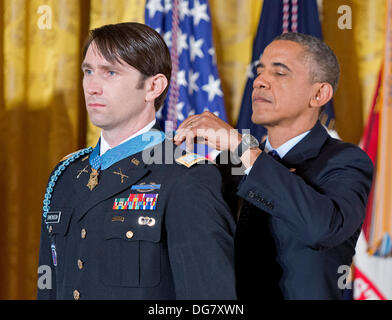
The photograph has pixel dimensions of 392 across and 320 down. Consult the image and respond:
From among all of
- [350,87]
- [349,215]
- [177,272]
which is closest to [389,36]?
[350,87]

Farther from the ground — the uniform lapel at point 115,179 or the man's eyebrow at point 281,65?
the man's eyebrow at point 281,65

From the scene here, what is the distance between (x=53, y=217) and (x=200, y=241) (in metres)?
0.47

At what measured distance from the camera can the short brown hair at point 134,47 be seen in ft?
5.07

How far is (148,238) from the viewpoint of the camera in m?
1.41

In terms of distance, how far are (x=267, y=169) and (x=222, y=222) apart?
0.20 metres

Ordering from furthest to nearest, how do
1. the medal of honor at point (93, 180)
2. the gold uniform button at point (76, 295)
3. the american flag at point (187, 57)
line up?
the american flag at point (187, 57) → the medal of honor at point (93, 180) → the gold uniform button at point (76, 295)

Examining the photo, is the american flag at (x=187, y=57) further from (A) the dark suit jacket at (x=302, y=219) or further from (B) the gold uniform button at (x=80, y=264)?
(B) the gold uniform button at (x=80, y=264)

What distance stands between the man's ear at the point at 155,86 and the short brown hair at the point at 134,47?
0.01m

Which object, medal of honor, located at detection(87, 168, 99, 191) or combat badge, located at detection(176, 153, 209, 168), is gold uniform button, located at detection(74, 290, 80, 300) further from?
combat badge, located at detection(176, 153, 209, 168)

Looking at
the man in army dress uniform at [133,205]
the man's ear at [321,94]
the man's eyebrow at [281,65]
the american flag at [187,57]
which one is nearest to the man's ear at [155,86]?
the man in army dress uniform at [133,205]

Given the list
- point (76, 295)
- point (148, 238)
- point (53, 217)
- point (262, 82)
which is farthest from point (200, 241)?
point (262, 82)

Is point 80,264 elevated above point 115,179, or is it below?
below

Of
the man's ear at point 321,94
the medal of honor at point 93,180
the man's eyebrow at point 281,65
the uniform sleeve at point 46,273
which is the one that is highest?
the man's eyebrow at point 281,65

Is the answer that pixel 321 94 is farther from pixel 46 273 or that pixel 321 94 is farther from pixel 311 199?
pixel 46 273
